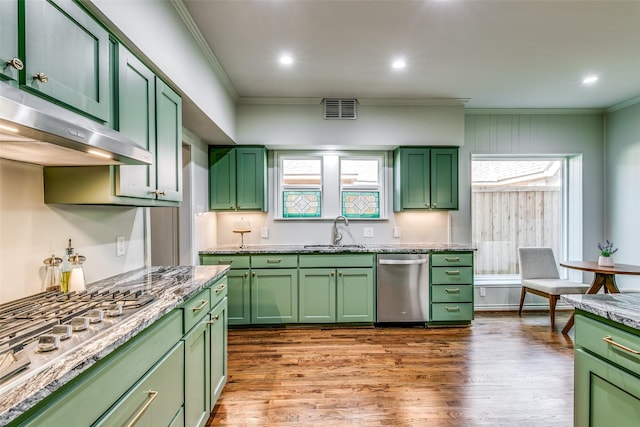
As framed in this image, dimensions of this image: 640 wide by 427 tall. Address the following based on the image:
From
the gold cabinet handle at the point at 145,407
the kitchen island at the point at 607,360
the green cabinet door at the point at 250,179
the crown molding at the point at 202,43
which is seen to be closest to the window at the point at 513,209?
the green cabinet door at the point at 250,179

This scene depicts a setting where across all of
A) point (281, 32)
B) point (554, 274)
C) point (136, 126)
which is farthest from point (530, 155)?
point (136, 126)

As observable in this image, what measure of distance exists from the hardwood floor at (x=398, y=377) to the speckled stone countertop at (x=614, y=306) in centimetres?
105

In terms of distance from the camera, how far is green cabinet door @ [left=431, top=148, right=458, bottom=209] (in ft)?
12.6

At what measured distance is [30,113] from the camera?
84 cm

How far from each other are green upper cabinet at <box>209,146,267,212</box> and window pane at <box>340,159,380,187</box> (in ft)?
3.55

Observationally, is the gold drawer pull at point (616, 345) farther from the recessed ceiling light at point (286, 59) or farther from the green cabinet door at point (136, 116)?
the recessed ceiling light at point (286, 59)

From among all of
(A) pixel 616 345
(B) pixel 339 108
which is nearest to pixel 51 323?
(A) pixel 616 345

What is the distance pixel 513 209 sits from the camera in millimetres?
4340

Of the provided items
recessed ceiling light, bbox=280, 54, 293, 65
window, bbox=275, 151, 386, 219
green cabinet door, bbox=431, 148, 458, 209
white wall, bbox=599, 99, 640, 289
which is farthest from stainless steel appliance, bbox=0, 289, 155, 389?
white wall, bbox=599, 99, 640, 289

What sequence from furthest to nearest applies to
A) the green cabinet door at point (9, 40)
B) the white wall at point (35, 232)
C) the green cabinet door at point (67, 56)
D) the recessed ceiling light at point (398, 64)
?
the recessed ceiling light at point (398, 64) → the white wall at point (35, 232) → the green cabinet door at point (67, 56) → the green cabinet door at point (9, 40)

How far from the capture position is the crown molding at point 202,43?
2019 millimetres

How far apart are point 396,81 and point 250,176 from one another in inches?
77.6

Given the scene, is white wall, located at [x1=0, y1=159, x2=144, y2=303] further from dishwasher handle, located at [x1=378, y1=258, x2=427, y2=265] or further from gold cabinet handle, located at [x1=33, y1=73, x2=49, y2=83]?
dishwasher handle, located at [x1=378, y1=258, x2=427, y2=265]

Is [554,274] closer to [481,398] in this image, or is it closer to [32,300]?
[481,398]
